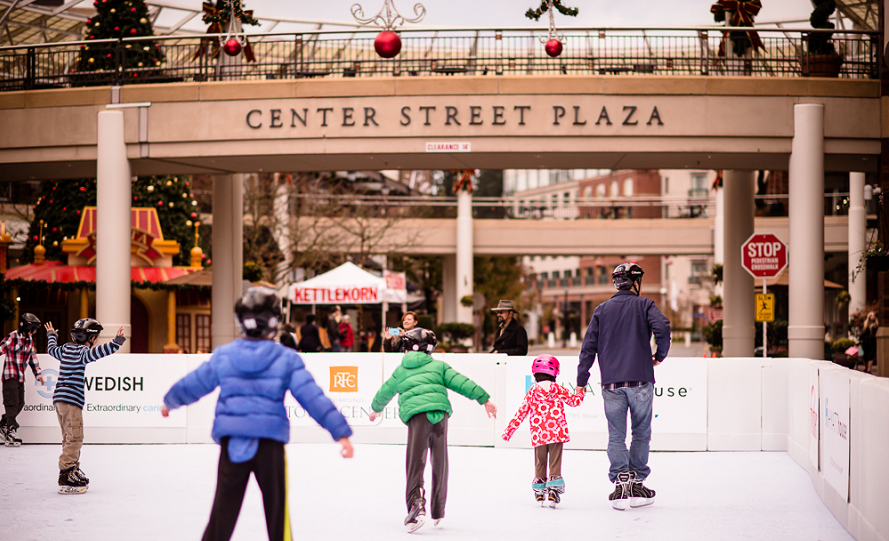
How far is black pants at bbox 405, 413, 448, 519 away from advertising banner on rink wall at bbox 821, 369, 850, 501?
3.12m

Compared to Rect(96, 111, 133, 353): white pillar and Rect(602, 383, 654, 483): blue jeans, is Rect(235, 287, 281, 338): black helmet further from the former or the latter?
Rect(96, 111, 133, 353): white pillar

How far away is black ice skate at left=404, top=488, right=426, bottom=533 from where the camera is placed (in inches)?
277

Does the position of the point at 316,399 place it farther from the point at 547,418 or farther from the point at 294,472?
the point at 294,472

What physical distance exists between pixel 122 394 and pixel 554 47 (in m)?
9.56

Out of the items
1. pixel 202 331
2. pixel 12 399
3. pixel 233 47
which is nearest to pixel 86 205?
pixel 202 331

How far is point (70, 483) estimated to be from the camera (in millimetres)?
8977

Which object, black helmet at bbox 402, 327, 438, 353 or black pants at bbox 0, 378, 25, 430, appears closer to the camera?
black helmet at bbox 402, 327, 438, 353

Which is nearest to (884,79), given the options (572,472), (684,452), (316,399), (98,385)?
(684,452)

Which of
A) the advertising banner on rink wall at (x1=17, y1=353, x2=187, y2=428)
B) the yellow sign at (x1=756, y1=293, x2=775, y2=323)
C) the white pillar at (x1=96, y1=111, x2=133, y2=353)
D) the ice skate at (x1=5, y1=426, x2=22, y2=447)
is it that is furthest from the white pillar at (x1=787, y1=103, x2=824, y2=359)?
the ice skate at (x1=5, y1=426, x2=22, y2=447)

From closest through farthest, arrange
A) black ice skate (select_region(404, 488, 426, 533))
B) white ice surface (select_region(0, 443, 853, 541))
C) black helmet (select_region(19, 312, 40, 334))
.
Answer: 1. black ice skate (select_region(404, 488, 426, 533))
2. white ice surface (select_region(0, 443, 853, 541))
3. black helmet (select_region(19, 312, 40, 334))

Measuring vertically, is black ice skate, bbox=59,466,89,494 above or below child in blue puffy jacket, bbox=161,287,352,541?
below

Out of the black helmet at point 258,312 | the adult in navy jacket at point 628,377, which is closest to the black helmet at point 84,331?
the adult in navy jacket at point 628,377

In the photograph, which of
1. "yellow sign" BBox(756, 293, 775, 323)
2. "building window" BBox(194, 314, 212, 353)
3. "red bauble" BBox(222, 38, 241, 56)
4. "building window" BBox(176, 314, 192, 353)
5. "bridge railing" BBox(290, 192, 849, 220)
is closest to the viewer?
"yellow sign" BBox(756, 293, 775, 323)

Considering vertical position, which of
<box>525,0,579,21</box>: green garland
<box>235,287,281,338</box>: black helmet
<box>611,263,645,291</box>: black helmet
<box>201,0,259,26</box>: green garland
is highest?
<box>201,0,259,26</box>: green garland
